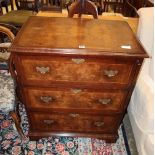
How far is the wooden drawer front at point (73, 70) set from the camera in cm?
106

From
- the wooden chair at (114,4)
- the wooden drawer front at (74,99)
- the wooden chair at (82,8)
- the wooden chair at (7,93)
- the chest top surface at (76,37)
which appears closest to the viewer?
the chest top surface at (76,37)

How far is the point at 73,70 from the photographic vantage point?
1.10m

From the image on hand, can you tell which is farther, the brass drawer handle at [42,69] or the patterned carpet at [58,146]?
the patterned carpet at [58,146]

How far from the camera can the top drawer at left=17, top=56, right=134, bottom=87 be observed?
1.06 m

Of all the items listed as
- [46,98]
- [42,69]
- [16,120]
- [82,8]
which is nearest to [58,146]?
[16,120]

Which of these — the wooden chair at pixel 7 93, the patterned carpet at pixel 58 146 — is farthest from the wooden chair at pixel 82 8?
the patterned carpet at pixel 58 146

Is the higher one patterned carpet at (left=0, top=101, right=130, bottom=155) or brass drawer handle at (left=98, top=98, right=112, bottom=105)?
brass drawer handle at (left=98, top=98, right=112, bottom=105)

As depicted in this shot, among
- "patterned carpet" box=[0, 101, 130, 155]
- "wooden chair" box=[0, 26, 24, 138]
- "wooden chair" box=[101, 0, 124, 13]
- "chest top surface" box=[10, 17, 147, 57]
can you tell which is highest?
"chest top surface" box=[10, 17, 147, 57]

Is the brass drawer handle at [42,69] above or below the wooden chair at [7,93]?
above

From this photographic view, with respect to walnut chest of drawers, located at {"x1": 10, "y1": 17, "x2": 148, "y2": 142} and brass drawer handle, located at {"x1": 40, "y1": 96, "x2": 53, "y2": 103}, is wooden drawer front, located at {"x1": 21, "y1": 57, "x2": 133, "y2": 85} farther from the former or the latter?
brass drawer handle, located at {"x1": 40, "y1": 96, "x2": 53, "y2": 103}

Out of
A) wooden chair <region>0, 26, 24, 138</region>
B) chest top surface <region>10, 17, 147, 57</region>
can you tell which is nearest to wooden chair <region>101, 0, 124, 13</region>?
chest top surface <region>10, 17, 147, 57</region>

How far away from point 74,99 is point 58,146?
548 mm

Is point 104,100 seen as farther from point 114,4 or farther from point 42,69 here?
point 114,4

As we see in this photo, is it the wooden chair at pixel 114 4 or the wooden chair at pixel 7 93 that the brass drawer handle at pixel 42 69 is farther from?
the wooden chair at pixel 114 4
